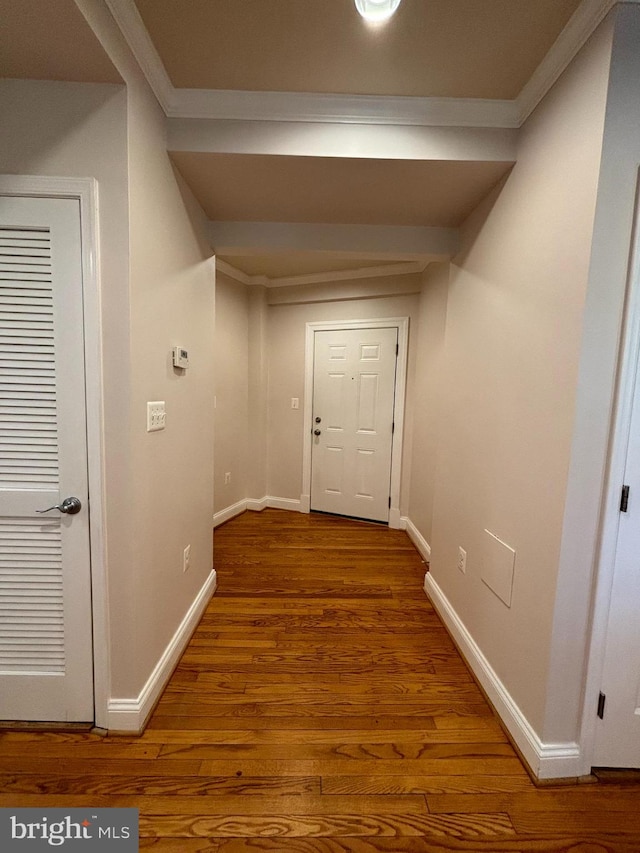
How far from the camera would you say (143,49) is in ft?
3.90

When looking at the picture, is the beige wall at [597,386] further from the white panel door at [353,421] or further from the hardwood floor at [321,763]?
the white panel door at [353,421]

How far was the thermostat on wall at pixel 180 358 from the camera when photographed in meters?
1.56

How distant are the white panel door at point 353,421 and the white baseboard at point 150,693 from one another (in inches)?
79.8

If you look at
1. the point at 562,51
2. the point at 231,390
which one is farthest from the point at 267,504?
the point at 562,51

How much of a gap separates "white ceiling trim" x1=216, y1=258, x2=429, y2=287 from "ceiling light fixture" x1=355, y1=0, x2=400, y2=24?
2038 millimetres

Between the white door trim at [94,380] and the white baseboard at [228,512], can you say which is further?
the white baseboard at [228,512]

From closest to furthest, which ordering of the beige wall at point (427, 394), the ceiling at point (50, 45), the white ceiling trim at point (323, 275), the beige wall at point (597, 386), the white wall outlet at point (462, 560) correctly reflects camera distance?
1. the ceiling at point (50, 45)
2. the beige wall at point (597, 386)
3. the white wall outlet at point (462, 560)
4. the beige wall at point (427, 394)
5. the white ceiling trim at point (323, 275)

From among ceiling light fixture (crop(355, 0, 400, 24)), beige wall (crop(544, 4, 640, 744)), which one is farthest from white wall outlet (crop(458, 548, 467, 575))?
ceiling light fixture (crop(355, 0, 400, 24))

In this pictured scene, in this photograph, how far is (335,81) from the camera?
1.33 meters

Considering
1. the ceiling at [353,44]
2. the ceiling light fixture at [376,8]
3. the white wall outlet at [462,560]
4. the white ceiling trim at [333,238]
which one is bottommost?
the white wall outlet at [462,560]

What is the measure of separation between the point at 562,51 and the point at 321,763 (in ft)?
8.73

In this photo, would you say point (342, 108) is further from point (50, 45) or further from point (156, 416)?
point (156, 416)

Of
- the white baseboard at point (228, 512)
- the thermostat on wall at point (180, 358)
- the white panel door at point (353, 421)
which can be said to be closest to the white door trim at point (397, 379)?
the white panel door at point (353, 421)

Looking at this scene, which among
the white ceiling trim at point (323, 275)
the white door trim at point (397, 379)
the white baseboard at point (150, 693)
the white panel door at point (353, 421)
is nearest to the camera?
the white baseboard at point (150, 693)
